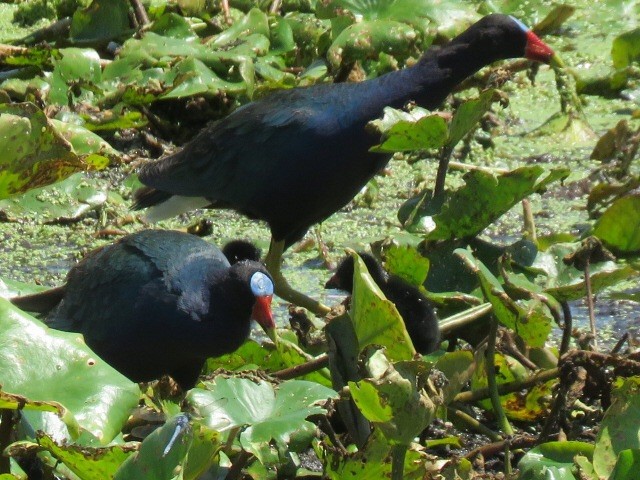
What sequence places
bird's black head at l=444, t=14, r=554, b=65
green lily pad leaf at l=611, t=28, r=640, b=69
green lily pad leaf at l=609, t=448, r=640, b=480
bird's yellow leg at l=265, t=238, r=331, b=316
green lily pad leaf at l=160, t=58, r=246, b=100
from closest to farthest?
green lily pad leaf at l=609, t=448, r=640, b=480, bird's yellow leg at l=265, t=238, r=331, b=316, bird's black head at l=444, t=14, r=554, b=65, green lily pad leaf at l=611, t=28, r=640, b=69, green lily pad leaf at l=160, t=58, r=246, b=100

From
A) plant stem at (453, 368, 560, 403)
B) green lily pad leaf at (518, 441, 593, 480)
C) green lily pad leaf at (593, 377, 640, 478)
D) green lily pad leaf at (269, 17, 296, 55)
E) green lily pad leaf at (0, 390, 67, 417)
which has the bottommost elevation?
green lily pad leaf at (269, 17, 296, 55)

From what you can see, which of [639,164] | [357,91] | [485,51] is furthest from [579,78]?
[357,91]

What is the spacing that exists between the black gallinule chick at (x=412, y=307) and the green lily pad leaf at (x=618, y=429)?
2.73ft

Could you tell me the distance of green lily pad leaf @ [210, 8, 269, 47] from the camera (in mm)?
5551

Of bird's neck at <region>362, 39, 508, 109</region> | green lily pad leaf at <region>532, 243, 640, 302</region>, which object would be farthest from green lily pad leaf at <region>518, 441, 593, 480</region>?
bird's neck at <region>362, 39, 508, 109</region>

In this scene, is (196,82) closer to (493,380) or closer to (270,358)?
(270,358)

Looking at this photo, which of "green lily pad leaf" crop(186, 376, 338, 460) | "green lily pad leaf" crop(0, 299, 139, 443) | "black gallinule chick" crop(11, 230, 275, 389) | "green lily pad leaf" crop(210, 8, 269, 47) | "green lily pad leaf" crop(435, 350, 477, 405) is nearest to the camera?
"green lily pad leaf" crop(0, 299, 139, 443)

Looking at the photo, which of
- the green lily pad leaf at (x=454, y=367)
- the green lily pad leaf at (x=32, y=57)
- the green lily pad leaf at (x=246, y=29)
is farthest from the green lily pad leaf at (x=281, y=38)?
the green lily pad leaf at (x=454, y=367)

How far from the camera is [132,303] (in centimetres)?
331

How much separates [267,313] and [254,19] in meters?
2.60

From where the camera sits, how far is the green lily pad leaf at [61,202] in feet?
14.9

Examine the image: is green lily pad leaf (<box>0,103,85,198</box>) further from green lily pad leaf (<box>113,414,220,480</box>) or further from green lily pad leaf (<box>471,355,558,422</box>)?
green lily pad leaf (<box>471,355,558,422</box>)

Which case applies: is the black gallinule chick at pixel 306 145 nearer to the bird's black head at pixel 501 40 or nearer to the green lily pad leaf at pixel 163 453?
the bird's black head at pixel 501 40

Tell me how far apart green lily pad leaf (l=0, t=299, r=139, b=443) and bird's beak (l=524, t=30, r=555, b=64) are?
2598 millimetres
